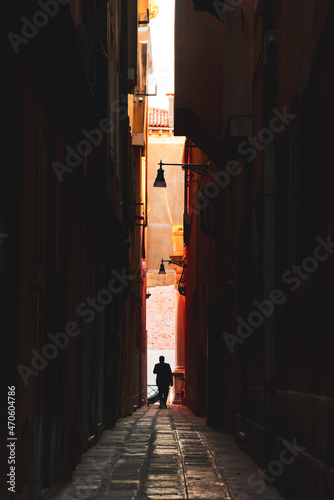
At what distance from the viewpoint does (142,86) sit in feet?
96.4

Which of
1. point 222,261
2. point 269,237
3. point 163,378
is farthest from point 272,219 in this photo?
point 163,378

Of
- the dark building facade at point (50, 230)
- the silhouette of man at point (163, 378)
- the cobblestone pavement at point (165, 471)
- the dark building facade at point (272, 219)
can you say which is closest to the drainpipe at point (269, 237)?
the dark building facade at point (272, 219)

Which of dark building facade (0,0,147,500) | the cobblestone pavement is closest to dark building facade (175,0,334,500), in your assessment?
the cobblestone pavement

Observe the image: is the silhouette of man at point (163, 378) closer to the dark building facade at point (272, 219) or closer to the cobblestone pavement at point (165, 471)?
the dark building facade at point (272, 219)

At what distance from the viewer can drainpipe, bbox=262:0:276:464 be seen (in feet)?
26.4

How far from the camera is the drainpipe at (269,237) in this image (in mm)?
8055

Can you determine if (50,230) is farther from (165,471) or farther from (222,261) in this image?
(222,261)

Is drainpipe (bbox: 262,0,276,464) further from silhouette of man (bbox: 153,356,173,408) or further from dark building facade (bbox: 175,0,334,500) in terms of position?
silhouette of man (bbox: 153,356,173,408)

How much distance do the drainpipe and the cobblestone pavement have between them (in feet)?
2.08

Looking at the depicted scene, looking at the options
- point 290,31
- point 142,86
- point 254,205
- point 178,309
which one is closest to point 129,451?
point 254,205

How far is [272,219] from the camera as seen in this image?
28.0 ft

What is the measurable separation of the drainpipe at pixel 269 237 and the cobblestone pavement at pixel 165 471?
63 cm

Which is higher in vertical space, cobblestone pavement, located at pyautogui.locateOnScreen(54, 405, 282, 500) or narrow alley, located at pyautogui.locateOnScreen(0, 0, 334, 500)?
narrow alley, located at pyautogui.locateOnScreen(0, 0, 334, 500)

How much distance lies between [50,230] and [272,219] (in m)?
2.50
